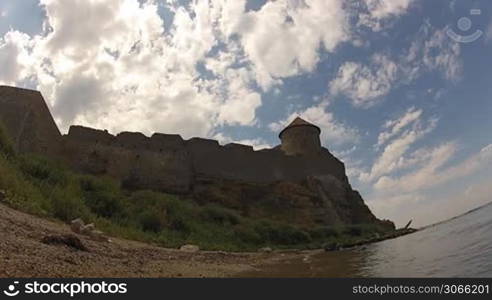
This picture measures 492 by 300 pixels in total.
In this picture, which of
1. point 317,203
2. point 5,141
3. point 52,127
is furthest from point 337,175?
point 5,141

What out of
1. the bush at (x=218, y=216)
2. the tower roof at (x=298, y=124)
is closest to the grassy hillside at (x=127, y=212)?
the bush at (x=218, y=216)

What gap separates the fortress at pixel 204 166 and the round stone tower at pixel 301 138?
0.09 metres

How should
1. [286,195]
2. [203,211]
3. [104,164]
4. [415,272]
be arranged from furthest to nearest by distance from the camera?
[286,195], [104,164], [203,211], [415,272]

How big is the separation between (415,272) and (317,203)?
2285 centimetres

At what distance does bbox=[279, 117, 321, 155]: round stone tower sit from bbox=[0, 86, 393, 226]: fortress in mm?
91

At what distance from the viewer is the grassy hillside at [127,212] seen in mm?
9774

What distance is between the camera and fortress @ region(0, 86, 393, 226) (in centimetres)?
1911

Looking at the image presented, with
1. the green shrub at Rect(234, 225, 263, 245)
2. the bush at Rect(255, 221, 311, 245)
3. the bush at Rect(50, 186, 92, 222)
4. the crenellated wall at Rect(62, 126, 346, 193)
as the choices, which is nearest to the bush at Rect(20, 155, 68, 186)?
the bush at Rect(50, 186, 92, 222)

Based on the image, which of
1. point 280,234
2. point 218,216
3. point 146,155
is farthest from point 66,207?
point 146,155

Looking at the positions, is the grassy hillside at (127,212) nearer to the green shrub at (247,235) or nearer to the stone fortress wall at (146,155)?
the green shrub at (247,235)

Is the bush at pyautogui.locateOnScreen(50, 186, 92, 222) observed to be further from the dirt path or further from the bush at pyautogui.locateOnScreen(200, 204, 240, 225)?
the bush at pyautogui.locateOnScreen(200, 204, 240, 225)

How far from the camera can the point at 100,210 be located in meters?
13.4

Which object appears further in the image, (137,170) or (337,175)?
(337,175)

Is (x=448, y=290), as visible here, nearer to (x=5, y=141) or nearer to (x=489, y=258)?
(x=489, y=258)
